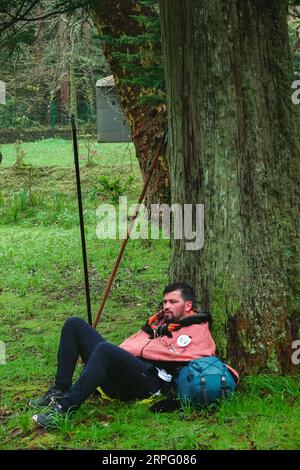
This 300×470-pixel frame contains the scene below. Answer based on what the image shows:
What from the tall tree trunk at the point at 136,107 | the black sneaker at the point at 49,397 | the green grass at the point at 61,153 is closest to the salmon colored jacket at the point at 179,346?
the black sneaker at the point at 49,397

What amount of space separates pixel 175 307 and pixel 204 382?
63cm

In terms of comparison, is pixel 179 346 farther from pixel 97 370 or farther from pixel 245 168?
pixel 245 168

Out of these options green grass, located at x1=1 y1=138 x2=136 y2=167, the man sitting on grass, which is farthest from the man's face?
green grass, located at x1=1 y1=138 x2=136 y2=167

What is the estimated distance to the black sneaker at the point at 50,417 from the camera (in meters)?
4.73

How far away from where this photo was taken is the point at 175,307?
5.27 m

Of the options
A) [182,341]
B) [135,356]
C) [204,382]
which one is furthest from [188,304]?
[204,382]

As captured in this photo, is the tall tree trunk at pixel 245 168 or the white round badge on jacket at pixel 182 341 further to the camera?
the tall tree trunk at pixel 245 168

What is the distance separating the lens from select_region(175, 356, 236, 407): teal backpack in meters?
4.84

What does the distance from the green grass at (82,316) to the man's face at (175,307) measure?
61 centimetres

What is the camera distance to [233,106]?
5336 millimetres

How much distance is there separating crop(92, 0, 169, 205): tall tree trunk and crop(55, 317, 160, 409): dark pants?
6480 mm

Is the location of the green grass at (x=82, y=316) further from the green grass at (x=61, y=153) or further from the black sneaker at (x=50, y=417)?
the green grass at (x=61, y=153)
